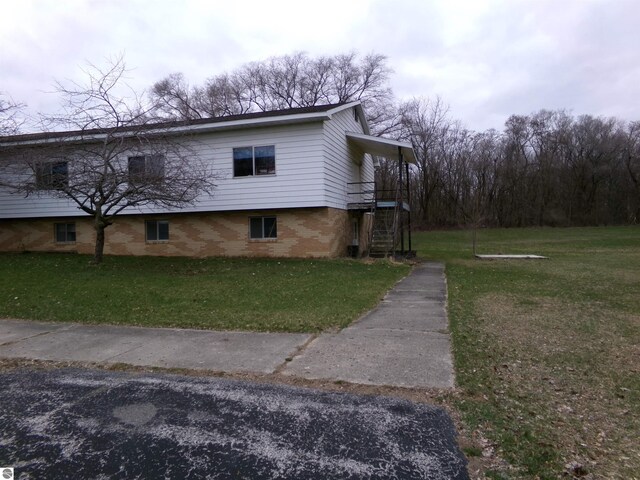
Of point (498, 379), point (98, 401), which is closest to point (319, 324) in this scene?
point (498, 379)

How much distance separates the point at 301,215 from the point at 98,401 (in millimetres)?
12592

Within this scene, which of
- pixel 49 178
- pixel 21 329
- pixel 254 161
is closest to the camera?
pixel 21 329

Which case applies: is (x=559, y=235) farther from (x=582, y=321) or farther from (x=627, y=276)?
(x=582, y=321)

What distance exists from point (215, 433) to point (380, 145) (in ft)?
54.6

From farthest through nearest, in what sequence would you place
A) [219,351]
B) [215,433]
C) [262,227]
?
1. [262,227]
2. [219,351]
3. [215,433]

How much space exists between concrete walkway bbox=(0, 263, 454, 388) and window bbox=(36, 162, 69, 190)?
7232mm

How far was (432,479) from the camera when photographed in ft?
9.09

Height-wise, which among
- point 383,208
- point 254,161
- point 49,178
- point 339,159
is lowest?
point 383,208

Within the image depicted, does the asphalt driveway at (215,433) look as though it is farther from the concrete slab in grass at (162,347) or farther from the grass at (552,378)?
the concrete slab in grass at (162,347)

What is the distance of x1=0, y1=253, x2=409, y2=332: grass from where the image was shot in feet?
24.2

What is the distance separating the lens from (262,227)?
16859 millimetres

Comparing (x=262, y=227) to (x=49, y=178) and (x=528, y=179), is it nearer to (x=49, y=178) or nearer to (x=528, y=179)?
(x=49, y=178)

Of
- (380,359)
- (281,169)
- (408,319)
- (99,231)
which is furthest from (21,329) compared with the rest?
(281,169)

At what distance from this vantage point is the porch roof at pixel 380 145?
17.1 m
